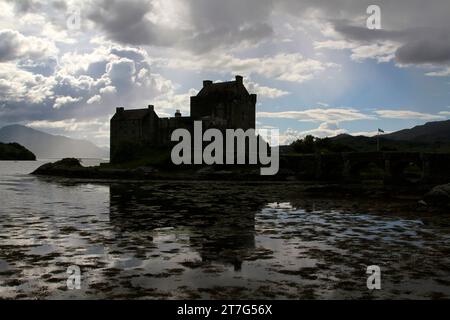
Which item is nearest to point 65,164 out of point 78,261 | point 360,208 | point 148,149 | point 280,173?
point 148,149

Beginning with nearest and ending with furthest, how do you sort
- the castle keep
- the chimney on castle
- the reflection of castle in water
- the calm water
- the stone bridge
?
the calm water, the reflection of castle in water, the stone bridge, the castle keep, the chimney on castle

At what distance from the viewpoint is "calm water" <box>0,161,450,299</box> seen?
31.1ft

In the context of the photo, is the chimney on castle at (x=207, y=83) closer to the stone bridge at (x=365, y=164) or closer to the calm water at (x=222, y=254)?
the stone bridge at (x=365, y=164)

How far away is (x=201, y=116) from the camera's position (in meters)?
86.1

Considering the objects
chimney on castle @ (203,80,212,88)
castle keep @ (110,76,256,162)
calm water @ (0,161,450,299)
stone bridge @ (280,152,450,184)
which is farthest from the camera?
chimney on castle @ (203,80,212,88)

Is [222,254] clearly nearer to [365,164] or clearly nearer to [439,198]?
[439,198]

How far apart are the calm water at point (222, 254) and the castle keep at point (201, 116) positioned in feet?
203

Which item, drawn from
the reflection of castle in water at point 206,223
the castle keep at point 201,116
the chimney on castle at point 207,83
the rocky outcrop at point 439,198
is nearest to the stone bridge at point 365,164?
the castle keep at point 201,116

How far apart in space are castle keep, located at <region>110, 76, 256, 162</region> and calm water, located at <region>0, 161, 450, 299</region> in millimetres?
61965

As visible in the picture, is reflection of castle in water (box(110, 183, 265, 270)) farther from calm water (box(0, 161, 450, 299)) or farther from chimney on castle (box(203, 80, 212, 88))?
chimney on castle (box(203, 80, 212, 88))

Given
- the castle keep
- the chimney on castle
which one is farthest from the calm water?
the chimney on castle

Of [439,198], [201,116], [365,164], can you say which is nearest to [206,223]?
[439,198]

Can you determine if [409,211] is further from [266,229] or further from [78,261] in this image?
[78,261]
